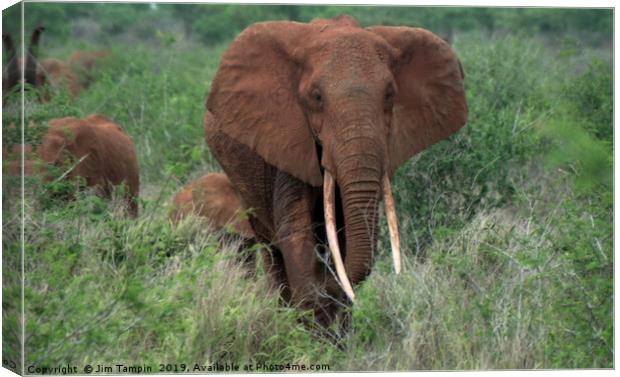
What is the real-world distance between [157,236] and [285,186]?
0.79m

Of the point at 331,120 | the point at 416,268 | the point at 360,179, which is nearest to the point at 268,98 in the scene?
the point at 331,120

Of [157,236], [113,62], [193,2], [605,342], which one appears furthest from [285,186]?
[113,62]

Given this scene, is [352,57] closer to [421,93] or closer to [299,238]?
[421,93]

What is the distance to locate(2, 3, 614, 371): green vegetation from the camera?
7383 mm

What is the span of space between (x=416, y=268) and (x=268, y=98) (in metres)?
1.23

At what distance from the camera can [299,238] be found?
9.05 meters

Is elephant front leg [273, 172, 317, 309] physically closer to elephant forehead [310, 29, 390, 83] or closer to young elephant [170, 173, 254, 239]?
elephant forehead [310, 29, 390, 83]

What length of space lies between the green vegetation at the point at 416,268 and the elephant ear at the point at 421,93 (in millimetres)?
277

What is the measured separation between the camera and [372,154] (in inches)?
324

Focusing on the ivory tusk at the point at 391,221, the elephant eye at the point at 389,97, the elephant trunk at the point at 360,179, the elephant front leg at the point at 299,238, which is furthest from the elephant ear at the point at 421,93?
the elephant front leg at the point at 299,238

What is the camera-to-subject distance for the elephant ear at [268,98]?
28.9 feet

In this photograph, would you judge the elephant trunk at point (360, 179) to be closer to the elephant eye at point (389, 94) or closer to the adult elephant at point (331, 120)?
the adult elephant at point (331, 120)

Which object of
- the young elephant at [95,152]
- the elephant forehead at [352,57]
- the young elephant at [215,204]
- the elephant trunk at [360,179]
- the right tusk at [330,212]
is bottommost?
the young elephant at [215,204]

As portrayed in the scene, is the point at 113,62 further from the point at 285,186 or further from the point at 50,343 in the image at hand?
the point at 50,343
